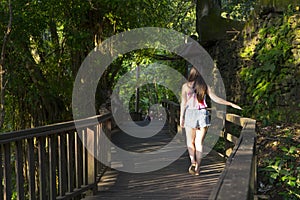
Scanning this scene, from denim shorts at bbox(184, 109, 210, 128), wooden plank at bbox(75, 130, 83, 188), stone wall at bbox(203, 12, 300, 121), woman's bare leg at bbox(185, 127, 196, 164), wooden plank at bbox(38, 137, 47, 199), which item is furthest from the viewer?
stone wall at bbox(203, 12, 300, 121)

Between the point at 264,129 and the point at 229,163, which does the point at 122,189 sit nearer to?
the point at 229,163

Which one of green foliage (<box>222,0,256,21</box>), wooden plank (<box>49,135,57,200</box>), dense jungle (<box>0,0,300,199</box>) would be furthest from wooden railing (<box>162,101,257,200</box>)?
green foliage (<box>222,0,256,21</box>)

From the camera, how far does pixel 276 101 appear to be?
8648 millimetres

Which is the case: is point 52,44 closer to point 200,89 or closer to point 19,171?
point 200,89

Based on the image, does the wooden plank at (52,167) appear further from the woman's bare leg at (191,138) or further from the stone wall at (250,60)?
the stone wall at (250,60)

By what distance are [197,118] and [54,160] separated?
2.40m

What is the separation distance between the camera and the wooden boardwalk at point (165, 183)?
5188mm

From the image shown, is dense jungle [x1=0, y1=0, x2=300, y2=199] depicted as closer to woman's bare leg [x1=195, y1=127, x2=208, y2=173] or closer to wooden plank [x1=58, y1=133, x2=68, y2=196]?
woman's bare leg [x1=195, y1=127, x2=208, y2=173]

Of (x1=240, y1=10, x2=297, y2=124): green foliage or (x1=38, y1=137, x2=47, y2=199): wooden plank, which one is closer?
(x1=38, y1=137, x2=47, y2=199): wooden plank

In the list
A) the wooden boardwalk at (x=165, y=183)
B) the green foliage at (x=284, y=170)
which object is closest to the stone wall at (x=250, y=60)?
the green foliage at (x=284, y=170)

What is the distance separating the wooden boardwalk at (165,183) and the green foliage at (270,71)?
79.4 inches

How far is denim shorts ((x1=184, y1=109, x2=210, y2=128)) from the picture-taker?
588cm

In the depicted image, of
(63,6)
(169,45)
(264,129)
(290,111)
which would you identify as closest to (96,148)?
(264,129)

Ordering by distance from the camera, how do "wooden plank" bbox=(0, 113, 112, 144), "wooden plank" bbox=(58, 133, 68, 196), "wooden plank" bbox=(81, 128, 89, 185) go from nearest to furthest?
"wooden plank" bbox=(0, 113, 112, 144)
"wooden plank" bbox=(58, 133, 68, 196)
"wooden plank" bbox=(81, 128, 89, 185)
